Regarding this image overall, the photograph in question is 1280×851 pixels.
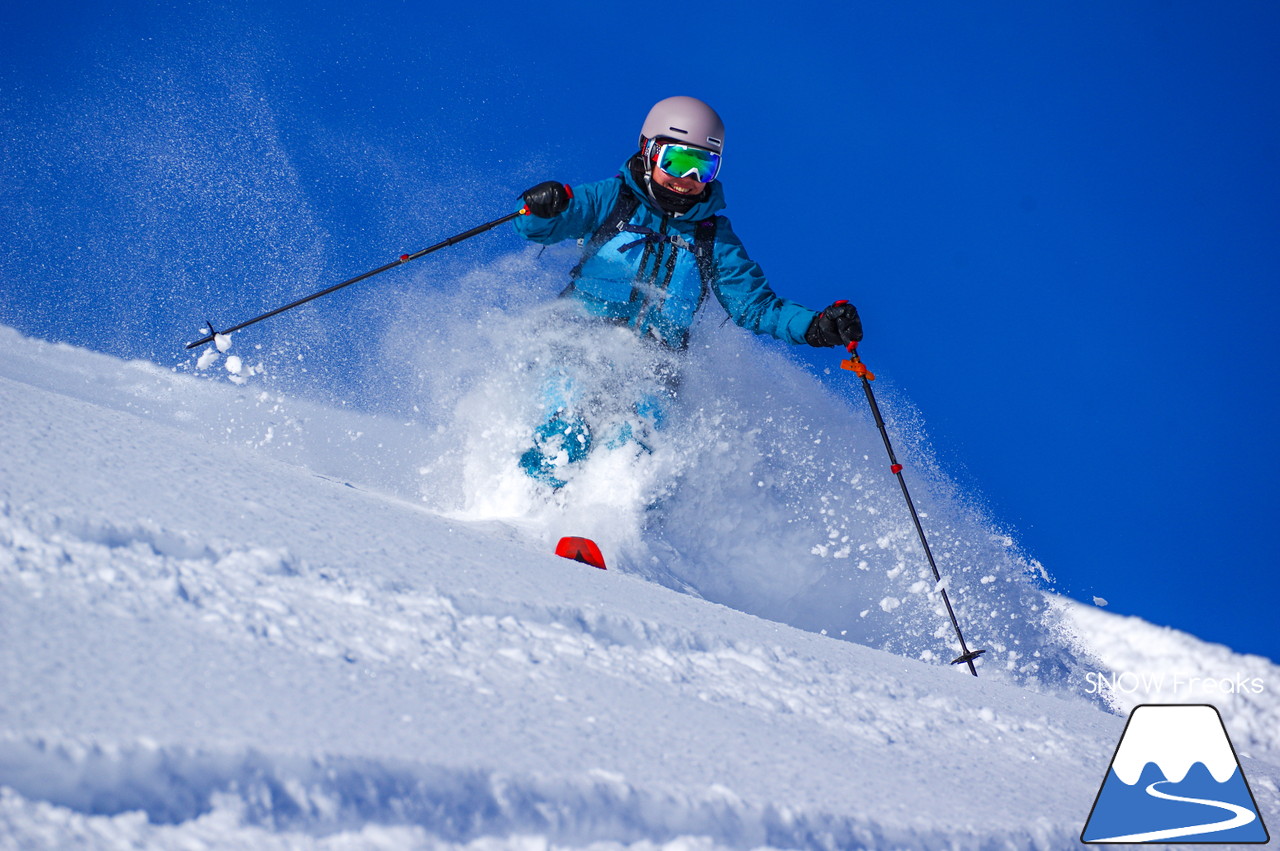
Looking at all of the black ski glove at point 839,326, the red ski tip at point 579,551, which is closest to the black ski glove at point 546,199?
the black ski glove at point 839,326

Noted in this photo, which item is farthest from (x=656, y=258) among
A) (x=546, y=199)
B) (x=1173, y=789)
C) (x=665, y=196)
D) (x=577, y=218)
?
(x=1173, y=789)

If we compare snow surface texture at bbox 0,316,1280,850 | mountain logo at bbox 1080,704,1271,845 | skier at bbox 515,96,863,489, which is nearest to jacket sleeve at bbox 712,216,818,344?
skier at bbox 515,96,863,489

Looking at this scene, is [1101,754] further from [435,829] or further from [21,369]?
[21,369]

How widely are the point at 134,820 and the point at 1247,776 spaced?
6.28 ft

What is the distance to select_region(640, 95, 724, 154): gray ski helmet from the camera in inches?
123

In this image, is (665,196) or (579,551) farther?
(665,196)

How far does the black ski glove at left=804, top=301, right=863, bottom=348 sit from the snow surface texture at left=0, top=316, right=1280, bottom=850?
1.52 meters


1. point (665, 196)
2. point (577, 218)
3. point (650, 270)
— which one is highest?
point (665, 196)

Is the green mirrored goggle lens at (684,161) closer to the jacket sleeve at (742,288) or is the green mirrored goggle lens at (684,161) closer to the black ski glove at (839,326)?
the jacket sleeve at (742,288)

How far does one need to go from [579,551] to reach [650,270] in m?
1.53

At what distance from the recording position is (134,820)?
1.87ft

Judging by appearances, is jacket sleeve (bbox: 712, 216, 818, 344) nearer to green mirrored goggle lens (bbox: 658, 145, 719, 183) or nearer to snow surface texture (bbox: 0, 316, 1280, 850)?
green mirrored goggle lens (bbox: 658, 145, 719, 183)

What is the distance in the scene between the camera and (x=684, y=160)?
122 inches

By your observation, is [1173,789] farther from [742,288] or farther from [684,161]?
[684,161]
